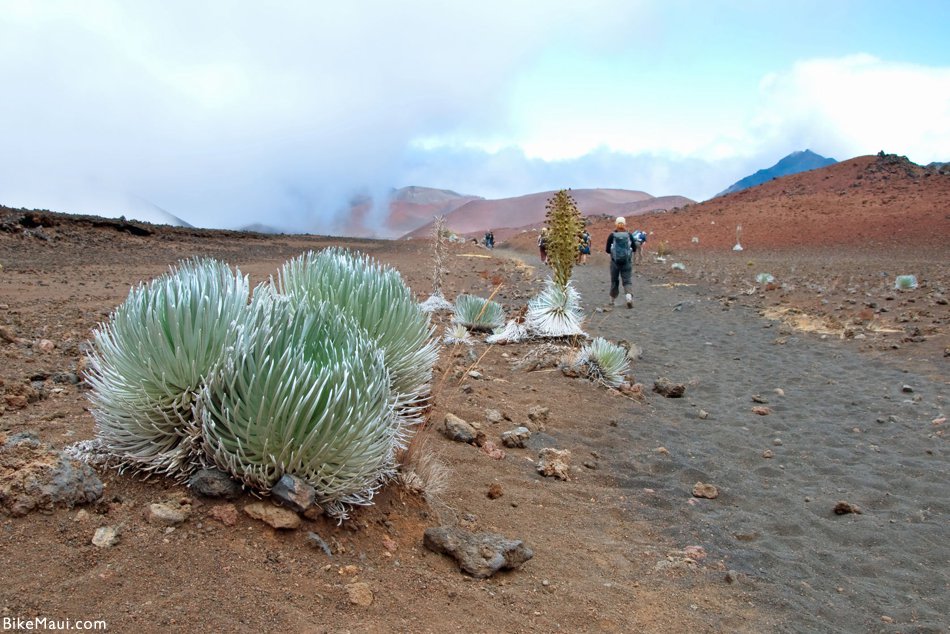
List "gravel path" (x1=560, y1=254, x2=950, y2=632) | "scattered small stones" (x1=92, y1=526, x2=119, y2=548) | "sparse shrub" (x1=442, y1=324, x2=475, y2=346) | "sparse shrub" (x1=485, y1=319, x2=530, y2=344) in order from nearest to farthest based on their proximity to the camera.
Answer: "scattered small stones" (x1=92, y1=526, x2=119, y2=548)
"gravel path" (x1=560, y1=254, x2=950, y2=632)
"sparse shrub" (x1=442, y1=324, x2=475, y2=346)
"sparse shrub" (x1=485, y1=319, x2=530, y2=344)

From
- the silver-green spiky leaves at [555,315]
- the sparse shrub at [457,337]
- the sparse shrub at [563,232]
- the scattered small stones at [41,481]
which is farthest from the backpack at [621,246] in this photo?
the scattered small stones at [41,481]

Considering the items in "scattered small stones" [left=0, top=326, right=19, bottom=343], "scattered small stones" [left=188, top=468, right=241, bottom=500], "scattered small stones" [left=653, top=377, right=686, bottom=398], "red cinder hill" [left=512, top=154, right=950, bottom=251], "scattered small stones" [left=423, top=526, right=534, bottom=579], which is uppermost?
"red cinder hill" [left=512, top=154, right=950, bottom=251]

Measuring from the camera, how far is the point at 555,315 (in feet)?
19.3

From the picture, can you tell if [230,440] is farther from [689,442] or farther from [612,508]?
[689,442]

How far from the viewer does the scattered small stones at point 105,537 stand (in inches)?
59.1

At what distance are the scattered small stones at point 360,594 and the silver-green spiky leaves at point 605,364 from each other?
10.4 ft

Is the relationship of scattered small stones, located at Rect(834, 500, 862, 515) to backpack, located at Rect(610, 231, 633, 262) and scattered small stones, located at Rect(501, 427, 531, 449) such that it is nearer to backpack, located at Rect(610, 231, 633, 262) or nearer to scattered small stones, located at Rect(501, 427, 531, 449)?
scattered small stones, located at Rect(501, 427, 531, 449)

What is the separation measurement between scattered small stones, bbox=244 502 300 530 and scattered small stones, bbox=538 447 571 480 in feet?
4.62

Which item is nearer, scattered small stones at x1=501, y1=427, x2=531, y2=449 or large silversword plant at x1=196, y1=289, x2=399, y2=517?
large silversword plant at x1=196, y1=289, x2=399, y2=517

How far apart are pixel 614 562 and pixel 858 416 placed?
2.77 metres

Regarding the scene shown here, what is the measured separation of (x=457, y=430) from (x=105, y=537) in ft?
5.53

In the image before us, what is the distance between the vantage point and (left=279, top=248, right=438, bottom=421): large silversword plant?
2.45 metres

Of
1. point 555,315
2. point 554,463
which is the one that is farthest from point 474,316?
point 554,463

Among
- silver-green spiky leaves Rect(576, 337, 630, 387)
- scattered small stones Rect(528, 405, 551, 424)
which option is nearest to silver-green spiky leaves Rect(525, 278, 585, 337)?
silver-green spiky leaves Rect(576, 337, 630, 387)
